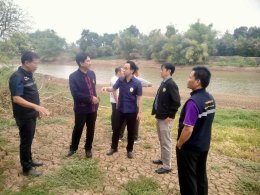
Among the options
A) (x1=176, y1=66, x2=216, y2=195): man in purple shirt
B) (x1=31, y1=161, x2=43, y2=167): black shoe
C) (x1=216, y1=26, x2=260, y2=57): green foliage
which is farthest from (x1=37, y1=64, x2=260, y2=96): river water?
(x1=176, y1=66, x2=216, y2=195): man in purple shirt

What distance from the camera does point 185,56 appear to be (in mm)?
41562

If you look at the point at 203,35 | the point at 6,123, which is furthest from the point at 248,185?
the point at 203,35

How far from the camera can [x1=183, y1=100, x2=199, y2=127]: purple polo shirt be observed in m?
2.90

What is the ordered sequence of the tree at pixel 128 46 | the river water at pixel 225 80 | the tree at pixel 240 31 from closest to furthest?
the river water at pixel 225 80 → the tree at pixel 240 31 → the tree at pixel 128 46

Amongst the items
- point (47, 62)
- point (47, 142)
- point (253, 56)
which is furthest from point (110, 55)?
point (47, 142)

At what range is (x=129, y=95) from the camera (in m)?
4.76

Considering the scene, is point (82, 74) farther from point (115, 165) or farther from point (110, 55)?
point (110, 55)

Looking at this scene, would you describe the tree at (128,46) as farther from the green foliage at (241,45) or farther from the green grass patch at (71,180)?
the green grass patch at (71,180)

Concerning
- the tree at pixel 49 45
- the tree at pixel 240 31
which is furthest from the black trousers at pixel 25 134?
the tree at pixel 49 45

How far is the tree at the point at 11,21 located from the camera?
1482 centimetres

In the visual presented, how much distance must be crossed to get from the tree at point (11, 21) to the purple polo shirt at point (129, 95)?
12.1m

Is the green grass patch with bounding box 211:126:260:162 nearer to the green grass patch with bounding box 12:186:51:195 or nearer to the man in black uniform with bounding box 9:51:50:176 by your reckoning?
the green grass patch with bounding box 12:186:51:195

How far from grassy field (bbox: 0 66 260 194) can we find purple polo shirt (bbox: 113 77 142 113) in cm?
109

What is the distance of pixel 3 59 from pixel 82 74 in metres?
6.73
